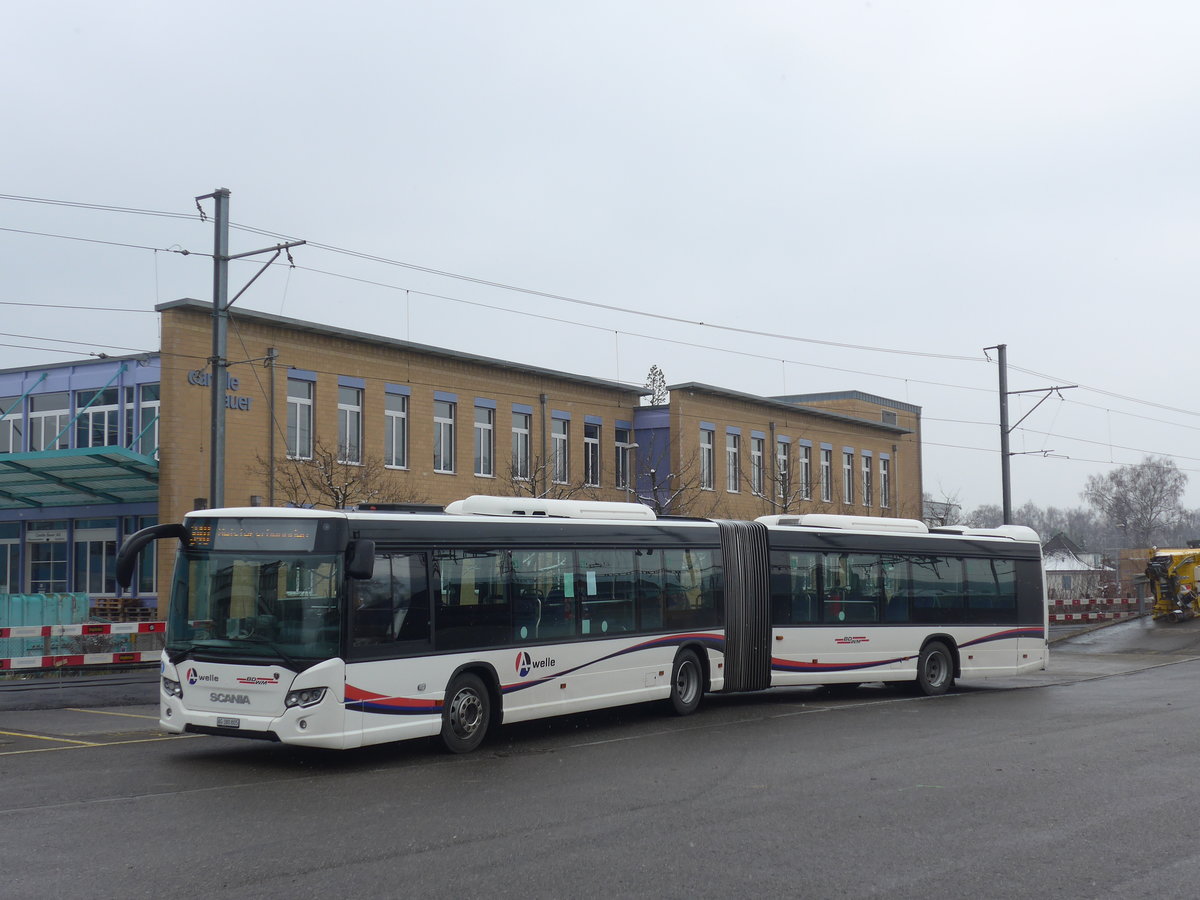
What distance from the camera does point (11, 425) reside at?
125 feet

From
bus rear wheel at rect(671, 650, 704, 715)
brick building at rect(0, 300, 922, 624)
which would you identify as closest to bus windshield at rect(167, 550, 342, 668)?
bus rear wheel at rect(671, 650, 704, 715)

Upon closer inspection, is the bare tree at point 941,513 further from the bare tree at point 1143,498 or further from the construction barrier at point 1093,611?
the bare tree at point 1143,498

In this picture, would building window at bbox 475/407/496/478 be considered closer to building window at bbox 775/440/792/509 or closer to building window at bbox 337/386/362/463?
building window at bbox 337/386/362/463

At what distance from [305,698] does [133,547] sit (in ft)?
7.28

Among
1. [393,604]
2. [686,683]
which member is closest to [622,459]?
[686,683]

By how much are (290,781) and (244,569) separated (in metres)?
2.14

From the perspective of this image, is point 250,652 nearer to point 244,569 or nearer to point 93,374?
point 244,569

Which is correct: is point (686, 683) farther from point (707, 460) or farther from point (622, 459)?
point (707, 460)

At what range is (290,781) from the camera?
11438mm

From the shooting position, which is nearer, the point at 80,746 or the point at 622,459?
the point at 80,746

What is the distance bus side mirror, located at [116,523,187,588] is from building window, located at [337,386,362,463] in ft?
70.2

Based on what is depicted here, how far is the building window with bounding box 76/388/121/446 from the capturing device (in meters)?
35.4

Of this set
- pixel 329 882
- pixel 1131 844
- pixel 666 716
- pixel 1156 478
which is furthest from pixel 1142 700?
pixel 1156 478

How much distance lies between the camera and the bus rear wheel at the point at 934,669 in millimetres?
20516
